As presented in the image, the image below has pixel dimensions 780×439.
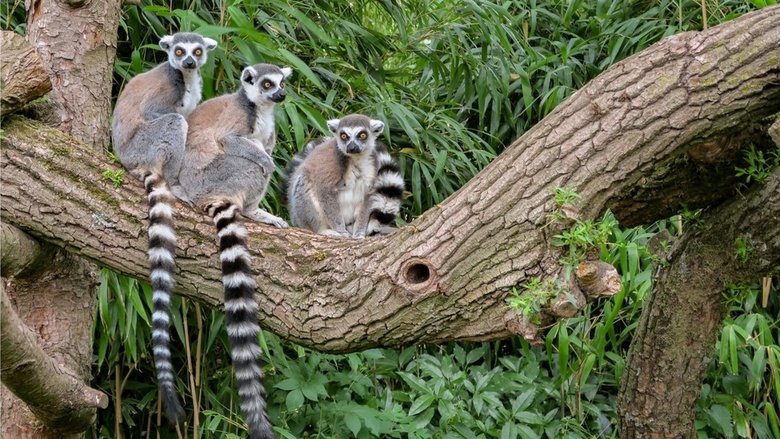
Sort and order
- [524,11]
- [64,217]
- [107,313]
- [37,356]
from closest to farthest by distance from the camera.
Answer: [37,356] < [64,217] < [107,313] < [524,11]

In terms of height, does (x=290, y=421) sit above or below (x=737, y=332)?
→ below

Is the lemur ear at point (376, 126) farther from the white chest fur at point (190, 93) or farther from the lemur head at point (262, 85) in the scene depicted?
the white chest fur at point (190, 93)

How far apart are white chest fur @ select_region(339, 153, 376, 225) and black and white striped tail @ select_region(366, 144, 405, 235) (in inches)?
6.2

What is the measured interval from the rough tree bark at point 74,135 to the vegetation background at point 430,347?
332 mm

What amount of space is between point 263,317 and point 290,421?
1.57m

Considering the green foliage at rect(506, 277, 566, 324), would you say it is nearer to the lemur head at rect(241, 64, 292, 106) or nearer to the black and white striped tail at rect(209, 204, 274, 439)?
the black and white striped tail at rect(209, 204, 274, 439)

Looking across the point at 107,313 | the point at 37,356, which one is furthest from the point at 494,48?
the point at 37,356

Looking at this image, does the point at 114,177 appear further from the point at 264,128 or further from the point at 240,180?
the point at 264,128

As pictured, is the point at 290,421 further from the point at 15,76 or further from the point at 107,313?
the point at 15,76

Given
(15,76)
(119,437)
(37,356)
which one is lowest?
(119,437)

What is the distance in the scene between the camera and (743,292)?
3994mm

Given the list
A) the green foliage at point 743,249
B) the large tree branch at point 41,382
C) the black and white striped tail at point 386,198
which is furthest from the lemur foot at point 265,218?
the green foliage at point 743,249

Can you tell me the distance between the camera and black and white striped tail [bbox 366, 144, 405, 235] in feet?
15.8

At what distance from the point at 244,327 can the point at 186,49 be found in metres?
1.54
